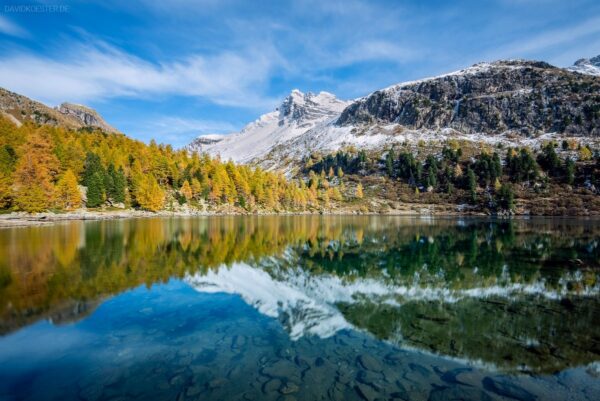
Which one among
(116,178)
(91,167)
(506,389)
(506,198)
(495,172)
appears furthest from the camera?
(495,172)

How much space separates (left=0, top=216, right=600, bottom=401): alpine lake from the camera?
8.88 m

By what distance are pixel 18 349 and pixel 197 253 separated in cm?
1913

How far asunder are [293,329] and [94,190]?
84.7 meters

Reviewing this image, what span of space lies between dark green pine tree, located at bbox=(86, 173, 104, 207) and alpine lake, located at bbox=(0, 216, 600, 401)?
6131 cm

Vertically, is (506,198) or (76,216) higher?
(506,198)

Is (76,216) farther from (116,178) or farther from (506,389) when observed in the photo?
(506,389)

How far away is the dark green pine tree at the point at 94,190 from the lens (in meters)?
79.8

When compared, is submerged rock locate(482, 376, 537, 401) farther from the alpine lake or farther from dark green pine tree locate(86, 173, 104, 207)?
dark green pine tree locate(86, 173, 104, 207)

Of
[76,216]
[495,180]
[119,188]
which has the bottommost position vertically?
[76,216]

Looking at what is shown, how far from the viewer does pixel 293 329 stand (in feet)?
43.3

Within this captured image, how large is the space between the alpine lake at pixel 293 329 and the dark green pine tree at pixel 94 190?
6131cm

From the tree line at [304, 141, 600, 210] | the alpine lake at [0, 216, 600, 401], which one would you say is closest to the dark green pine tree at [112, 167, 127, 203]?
the alpine lake at [0, 216, 600, 401]

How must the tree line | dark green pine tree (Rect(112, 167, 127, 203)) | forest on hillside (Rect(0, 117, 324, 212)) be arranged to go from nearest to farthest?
forest on hillside (Rect(0, 117, 324, 212)) < dark green pine tree (Rect(112, 167, 127, 203)) < the tree line

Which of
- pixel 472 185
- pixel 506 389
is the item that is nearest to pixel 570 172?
pixel 472 185
